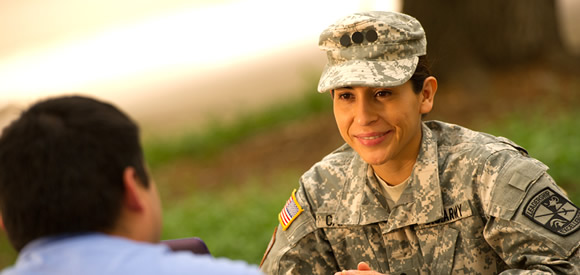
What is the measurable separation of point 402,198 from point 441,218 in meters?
0.16

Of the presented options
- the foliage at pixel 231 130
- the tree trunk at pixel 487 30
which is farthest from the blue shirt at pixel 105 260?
the foliage at pixel 231 130

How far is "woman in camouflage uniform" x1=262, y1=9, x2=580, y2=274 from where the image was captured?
2.37 meters

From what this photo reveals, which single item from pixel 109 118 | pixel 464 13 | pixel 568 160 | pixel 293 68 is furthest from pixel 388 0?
pixel 109 118

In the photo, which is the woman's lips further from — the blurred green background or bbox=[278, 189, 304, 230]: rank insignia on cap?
the blurred green background

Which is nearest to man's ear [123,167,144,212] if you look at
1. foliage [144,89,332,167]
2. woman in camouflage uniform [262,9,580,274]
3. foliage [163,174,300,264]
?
woman in camouflage uniform [262,9,580,274]

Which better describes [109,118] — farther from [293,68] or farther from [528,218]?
[293,68]

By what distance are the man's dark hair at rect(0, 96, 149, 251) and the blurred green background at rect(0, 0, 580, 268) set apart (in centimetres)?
328

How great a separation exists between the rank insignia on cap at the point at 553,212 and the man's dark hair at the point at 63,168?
1318mm

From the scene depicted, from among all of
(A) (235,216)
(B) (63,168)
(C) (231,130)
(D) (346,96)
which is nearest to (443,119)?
(A) (235,216)

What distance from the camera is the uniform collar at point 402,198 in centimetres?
261

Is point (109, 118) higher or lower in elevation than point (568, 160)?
higher

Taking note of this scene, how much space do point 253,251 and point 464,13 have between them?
282cm

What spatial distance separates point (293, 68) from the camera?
10.5 m

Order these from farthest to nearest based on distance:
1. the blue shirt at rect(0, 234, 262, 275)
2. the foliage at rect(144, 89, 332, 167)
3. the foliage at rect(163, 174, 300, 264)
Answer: the foliage at rect(144, 89, 332, 167), the foliage at rect(163, 174, 300, 264), the blue shirt at rect(0, 234, 262, 275)
